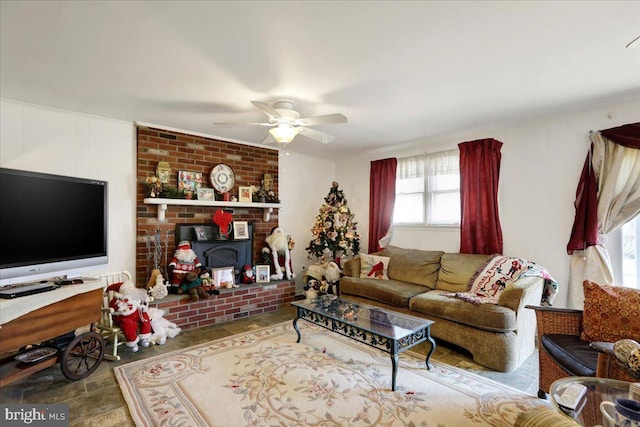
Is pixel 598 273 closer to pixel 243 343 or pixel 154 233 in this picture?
pixel 243 343

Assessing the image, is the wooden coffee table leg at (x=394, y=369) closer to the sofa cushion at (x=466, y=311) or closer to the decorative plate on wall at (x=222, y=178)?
the sofa cushion at (x=466, y=311)

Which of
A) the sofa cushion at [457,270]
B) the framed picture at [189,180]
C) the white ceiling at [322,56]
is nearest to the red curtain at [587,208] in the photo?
the white ceiling at [322,56]

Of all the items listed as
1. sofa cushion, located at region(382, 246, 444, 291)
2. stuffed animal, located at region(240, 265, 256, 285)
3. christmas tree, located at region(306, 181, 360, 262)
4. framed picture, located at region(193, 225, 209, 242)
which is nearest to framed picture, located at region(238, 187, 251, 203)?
framed picture, located at region(193, 225, 209, 242)

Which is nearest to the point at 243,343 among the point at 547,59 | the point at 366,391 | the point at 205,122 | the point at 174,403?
the point at 174,403

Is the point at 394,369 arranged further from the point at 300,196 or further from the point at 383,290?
the point at 300,196

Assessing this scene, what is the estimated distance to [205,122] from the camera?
11.7 ft

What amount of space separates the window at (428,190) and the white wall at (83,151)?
3.63m

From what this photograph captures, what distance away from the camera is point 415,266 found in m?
3.94

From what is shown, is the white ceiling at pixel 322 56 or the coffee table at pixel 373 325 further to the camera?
the coffee table at pixel 373 325

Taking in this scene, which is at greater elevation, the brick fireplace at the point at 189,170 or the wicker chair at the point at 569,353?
the brick fireplace at the point at 189,170

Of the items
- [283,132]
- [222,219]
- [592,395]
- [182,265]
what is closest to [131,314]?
[182,265]

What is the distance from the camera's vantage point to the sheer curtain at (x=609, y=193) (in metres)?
2.76

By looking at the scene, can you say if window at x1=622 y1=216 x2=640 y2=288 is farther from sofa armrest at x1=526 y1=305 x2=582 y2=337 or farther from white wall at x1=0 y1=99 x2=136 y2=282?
white wall at x1=0 y1=99 x2=136 y2=282

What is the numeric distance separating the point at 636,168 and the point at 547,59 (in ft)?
5.17
